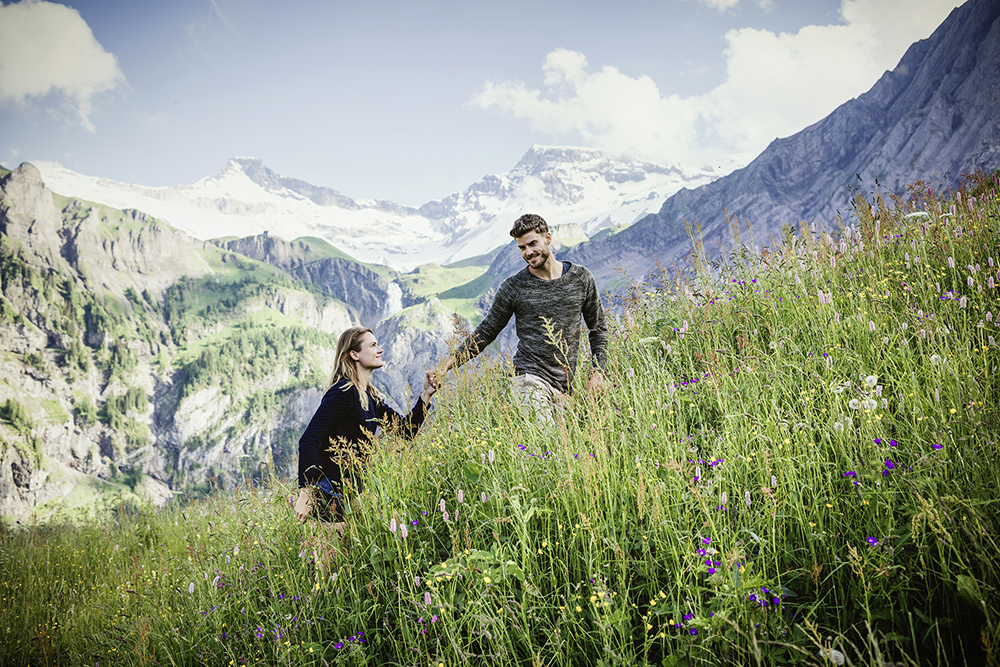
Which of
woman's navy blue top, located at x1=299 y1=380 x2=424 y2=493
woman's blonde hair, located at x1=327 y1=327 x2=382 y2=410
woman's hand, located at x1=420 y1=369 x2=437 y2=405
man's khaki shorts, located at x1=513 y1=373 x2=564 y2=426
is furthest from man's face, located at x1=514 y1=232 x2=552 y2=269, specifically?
woman's blonde hair, located at x1=327 y1=327 x2=382 y2=410

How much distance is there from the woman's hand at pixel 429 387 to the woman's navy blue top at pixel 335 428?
6cm

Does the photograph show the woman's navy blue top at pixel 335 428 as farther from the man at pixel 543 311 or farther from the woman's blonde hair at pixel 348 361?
the man at pixel 543 311

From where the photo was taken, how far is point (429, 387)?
469cm

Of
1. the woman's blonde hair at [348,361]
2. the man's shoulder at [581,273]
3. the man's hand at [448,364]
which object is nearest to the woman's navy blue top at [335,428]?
the woman's blonde hair at [348,361]

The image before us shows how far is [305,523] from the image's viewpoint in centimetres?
359

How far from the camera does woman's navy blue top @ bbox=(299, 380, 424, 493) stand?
13.9ft

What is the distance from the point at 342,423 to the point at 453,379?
117 centimetres

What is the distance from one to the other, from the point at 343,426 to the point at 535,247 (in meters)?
2.55

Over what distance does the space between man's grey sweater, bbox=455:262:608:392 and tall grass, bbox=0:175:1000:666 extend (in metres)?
0.44

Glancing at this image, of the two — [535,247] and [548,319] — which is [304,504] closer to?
[548,319]

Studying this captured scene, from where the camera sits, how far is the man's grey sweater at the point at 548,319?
494 cm

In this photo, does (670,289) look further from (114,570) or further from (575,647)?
(114,570)

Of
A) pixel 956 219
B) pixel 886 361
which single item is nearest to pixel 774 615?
pixel 886 361

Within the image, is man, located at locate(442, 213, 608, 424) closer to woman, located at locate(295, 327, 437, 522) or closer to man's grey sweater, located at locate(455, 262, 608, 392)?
man's grey sweater, located at locate(455, 262, 608, 392)
